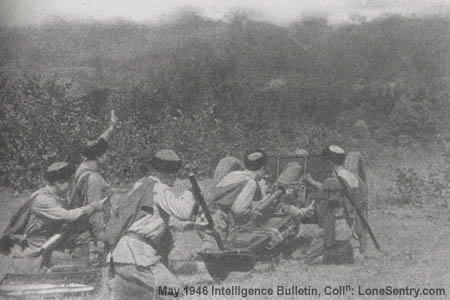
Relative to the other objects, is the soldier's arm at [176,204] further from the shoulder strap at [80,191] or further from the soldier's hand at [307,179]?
the soldier's hand at [307,179]

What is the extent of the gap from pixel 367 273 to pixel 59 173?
9.54ft

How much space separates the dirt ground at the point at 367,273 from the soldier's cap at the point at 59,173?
3.76 ft

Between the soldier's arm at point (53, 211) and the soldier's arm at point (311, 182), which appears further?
the soldier's arm at point (311, 182)

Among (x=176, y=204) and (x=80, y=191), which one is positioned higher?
(x=176, y=204)

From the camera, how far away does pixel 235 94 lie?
10.2m

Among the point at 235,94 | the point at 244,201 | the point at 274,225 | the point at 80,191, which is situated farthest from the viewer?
the point at 235,94

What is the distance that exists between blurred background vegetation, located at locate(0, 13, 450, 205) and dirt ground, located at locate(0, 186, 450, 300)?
1.79 metres

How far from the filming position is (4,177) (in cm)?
930

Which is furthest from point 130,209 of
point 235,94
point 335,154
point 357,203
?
point 235,94

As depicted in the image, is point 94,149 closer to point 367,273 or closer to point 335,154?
point 335,154

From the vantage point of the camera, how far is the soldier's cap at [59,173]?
484cm

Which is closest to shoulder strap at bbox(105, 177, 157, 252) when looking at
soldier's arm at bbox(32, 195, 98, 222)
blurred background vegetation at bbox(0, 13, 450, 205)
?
soldier's arm at bbox(32, 195, 98, 222)

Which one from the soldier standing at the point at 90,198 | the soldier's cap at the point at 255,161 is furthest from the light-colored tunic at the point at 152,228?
the soldier's cap at the point at 255,161

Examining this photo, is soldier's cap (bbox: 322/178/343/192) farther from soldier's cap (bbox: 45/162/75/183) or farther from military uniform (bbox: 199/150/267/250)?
soldier's cap (bbox: 45/162/75/183)
